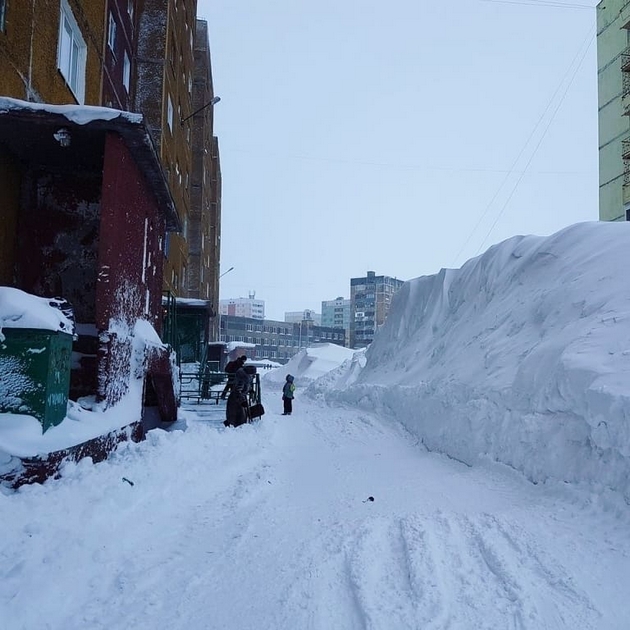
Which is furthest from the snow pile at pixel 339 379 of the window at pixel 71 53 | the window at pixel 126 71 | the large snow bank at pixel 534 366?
the window at pixel 71 53

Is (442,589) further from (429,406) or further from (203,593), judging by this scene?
(429,406)

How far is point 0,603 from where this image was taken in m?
3.11

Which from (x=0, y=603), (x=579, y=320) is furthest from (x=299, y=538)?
(x=579, y=320)

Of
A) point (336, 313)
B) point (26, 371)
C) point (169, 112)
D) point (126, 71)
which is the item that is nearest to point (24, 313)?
point (26, 371)

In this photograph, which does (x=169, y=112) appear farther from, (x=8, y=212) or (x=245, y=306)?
(x=245, y=306)

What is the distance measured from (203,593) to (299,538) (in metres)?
1.25

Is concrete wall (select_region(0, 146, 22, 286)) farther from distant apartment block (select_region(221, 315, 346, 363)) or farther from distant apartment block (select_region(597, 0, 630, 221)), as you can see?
distant apartment block (select_region(221, 315, 346, 363))

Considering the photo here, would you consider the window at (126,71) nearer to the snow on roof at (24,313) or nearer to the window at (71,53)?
the window at (71,53)

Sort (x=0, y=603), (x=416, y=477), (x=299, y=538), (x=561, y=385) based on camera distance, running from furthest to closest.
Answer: (x=416, y=477), (x=561, y=385), (x=299, y=538), (x=0, y=603)

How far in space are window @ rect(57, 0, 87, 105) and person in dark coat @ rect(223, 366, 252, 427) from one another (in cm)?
667

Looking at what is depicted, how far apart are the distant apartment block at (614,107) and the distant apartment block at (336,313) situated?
115 metres

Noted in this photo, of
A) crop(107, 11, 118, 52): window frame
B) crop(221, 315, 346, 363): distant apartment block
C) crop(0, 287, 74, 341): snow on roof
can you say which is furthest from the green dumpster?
crop(221, 315, 346, 363): distant apartment block

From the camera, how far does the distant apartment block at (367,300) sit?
118m

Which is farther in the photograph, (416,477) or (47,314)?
(416,477)
